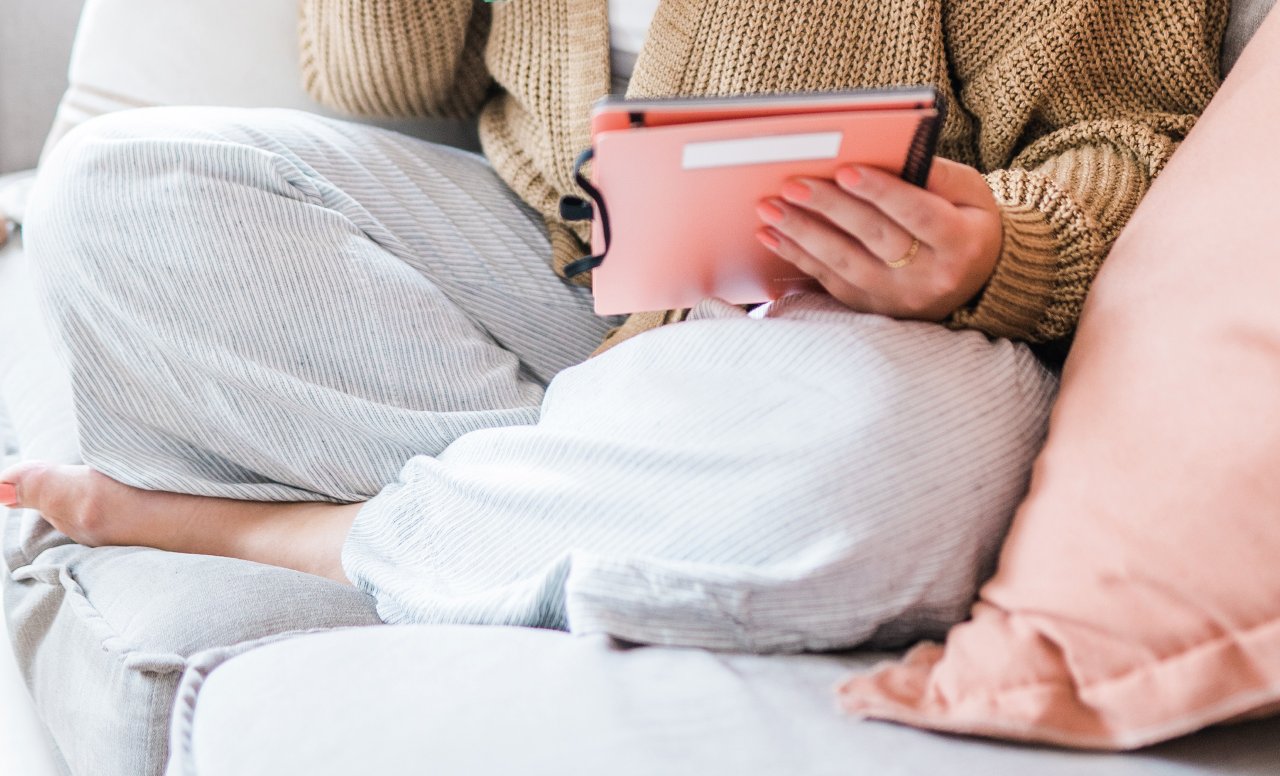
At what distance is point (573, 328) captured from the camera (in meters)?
0.89

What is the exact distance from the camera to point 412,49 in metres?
0.95

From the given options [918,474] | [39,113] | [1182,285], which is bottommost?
[39,113]

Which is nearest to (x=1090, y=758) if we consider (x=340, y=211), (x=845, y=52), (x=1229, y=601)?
(x=1229, y=601)

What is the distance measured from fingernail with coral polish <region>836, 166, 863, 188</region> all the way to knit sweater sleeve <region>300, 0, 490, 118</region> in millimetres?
537

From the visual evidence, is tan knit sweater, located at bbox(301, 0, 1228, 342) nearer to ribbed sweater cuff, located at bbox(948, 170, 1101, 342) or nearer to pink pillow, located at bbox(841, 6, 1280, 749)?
ribbed sweater cuff, located at bbox(948, 170, 1101, 342)

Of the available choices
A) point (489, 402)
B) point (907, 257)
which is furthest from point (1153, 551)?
point (489, 402)

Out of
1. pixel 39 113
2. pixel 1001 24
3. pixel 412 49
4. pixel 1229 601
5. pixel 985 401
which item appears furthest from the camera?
pixel 39 113

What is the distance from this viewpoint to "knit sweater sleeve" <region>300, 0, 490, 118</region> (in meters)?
0.93

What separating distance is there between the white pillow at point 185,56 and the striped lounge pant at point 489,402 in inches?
6.2

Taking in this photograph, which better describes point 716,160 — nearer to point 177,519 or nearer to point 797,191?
point 797,191

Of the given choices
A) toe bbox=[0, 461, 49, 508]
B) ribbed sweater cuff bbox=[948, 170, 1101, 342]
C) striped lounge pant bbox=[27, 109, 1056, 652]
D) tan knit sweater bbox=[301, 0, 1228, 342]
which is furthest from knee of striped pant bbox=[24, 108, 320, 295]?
ribbed sweater cuff bbox=[948, 170, 1101, 342]

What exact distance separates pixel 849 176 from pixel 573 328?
390 millimetres

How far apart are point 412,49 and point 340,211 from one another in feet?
0.72

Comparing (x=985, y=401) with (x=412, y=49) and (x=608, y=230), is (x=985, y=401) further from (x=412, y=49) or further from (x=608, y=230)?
(x=412, y=49)
